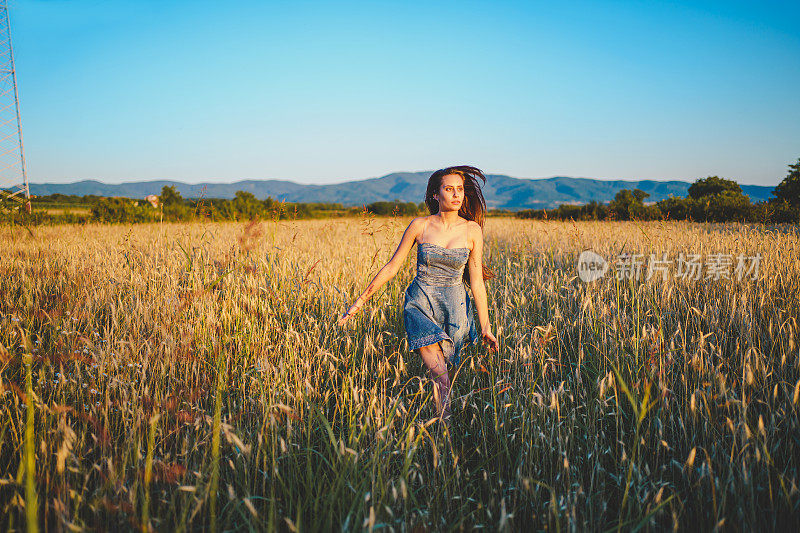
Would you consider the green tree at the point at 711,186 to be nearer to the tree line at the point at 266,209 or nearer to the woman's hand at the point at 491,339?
the tree line at the point at 266,209

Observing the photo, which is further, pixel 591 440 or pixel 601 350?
pixel 601 350

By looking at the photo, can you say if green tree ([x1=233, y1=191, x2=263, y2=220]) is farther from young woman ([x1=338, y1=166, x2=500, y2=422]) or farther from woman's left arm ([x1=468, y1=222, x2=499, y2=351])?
woman's left arm ([x1=468, y1=222, x2=499, y2=351])

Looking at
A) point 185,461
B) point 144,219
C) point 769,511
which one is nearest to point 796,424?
point 769,511

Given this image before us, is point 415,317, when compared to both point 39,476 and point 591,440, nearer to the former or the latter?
point 591,440

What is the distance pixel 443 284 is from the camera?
2426 mm

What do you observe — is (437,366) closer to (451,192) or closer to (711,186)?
(451,192)

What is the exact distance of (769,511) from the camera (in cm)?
153

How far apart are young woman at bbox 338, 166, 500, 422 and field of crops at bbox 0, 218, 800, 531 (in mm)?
222

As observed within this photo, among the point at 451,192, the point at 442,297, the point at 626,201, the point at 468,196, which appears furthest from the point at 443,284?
the point at 626,201

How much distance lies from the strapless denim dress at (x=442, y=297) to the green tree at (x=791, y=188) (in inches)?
1215

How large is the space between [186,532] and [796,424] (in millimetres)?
2731

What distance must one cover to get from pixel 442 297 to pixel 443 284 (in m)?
0.09

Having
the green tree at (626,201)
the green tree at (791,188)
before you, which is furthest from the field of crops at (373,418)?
the green tree at (791,188)

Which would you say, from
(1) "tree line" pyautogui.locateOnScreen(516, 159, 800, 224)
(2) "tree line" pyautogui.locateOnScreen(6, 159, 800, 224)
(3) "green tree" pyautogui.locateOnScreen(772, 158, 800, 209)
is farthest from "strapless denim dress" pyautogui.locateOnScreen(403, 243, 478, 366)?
(3) "green tree" pyautogui.locateOnScreen(772, 158, 800, 209)
